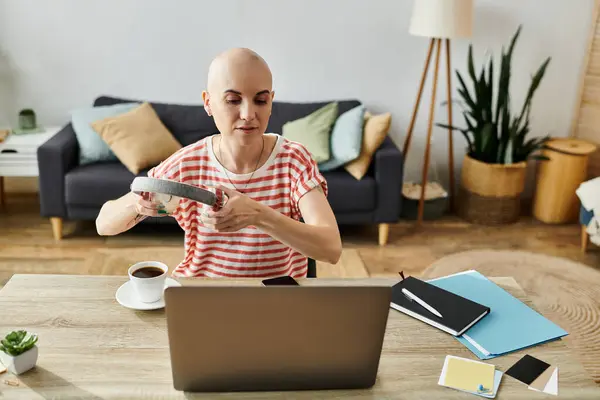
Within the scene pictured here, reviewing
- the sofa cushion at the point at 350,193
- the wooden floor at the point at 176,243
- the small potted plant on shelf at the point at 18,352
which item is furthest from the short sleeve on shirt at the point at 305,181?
the sofa cushion at the point at 350,193

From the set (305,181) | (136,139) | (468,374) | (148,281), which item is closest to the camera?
(468,374)

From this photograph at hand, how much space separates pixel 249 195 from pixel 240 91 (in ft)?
0.87

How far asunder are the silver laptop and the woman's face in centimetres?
51

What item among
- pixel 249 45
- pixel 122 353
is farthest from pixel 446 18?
pixel 122 353

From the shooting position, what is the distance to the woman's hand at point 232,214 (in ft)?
4.16

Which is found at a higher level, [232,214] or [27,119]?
[232,214]

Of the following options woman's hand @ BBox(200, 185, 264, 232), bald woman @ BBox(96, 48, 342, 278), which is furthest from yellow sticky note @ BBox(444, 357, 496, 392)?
woman's hand @ BBox(200, 185, 264, 232)

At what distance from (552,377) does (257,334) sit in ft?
1.82

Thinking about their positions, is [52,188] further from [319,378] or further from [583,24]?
[583,24]

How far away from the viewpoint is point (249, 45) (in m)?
4.02

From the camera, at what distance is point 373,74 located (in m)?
4.09

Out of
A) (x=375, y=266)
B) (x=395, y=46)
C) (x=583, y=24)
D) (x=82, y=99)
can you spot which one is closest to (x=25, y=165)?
(x=82, y=99)

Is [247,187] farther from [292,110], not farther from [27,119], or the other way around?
[27,119]

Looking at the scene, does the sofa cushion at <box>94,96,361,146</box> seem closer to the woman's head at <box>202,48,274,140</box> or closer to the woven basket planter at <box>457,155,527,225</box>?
the woven basket planter at <box>457,155,527,225</box>
